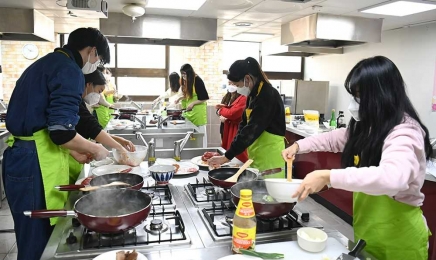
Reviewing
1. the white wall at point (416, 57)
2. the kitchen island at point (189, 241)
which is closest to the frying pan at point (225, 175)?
the kitchen island at point (189, 241)

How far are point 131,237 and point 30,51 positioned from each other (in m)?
6.30

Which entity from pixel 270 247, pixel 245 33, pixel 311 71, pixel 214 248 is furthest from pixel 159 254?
pixel 311 71

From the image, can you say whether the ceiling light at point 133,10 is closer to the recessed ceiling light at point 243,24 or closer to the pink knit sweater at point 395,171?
the recessed ceiling light at point 243,24

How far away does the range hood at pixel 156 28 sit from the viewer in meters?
3.64

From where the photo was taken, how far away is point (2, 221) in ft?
11.4

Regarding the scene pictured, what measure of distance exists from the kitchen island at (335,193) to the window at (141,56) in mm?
3675

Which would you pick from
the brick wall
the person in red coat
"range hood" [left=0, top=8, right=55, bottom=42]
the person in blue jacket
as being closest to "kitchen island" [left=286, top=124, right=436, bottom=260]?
the person in red coat

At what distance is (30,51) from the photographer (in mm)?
6328

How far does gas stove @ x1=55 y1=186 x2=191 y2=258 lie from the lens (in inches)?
44.7

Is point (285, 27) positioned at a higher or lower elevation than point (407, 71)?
higher

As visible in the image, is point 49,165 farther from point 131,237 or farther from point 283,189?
point 283,189

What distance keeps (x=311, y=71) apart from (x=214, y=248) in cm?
670

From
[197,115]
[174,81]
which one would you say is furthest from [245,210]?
[174,81]

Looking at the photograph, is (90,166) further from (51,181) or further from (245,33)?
(245,33)
